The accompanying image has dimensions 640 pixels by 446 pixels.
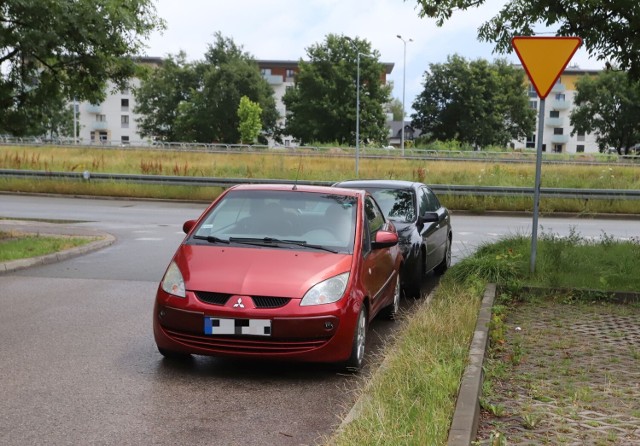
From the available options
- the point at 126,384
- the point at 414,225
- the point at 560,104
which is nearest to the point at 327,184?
the point at 414,225

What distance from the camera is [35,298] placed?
28.5 ft

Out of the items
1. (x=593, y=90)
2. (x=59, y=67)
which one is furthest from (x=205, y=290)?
(x=593, y=90)

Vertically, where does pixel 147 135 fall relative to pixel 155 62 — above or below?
below

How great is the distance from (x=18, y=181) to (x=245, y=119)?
55725 millimetres

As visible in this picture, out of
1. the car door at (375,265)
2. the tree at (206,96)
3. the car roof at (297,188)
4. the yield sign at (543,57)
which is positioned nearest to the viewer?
the car door at (375,265)

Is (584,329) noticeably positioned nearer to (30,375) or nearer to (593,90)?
(30,375)

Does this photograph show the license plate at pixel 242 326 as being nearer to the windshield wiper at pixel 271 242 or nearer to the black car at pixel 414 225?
the windshield wiper at pixel 271 242

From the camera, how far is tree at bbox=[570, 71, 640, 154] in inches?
3324

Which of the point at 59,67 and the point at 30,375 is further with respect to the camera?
the point at 59,67

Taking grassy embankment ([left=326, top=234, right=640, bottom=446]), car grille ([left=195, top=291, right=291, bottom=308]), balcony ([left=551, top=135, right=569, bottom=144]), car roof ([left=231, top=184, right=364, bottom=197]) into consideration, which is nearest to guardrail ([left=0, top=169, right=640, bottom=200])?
grassy embankment ([left=326, top=234, right=640, bottom=446])

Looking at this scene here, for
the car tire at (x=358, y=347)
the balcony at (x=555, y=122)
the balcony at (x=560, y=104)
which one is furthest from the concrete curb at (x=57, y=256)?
the balcony at (x=560, y=104)

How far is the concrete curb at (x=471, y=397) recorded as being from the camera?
3859 mm

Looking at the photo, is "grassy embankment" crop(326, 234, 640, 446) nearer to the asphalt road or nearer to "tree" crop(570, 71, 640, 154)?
the asphalt road

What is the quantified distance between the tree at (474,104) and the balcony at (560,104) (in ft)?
80.5
